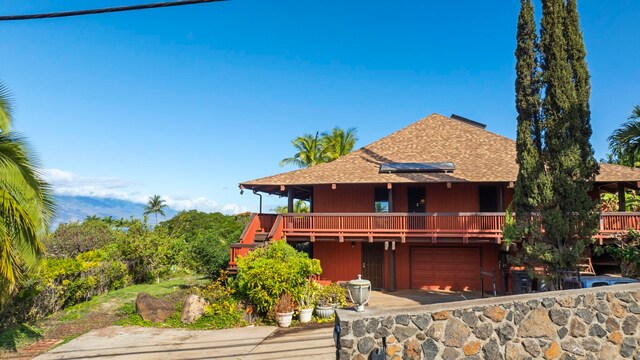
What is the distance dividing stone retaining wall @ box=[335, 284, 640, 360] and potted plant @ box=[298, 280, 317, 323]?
669cm

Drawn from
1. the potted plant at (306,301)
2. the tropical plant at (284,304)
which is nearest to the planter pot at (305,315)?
the potted plant at (306,301)

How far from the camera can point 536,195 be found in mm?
12508

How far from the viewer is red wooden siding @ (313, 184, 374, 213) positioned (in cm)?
1975

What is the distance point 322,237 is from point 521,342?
11650 millimetres

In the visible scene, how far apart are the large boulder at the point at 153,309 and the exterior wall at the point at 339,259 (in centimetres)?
830

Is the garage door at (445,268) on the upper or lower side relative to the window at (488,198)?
lower

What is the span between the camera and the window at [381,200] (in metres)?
19.7

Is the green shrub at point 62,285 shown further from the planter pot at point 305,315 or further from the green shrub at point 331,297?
the green shrub at point 331,297

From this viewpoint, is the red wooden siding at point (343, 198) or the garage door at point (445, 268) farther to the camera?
the red wooden siding at point (343, 198)

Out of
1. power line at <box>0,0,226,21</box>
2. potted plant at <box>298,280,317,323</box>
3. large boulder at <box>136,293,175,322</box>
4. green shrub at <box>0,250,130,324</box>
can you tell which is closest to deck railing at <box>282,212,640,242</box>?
potted plant at <box>298,280,317,323</box>

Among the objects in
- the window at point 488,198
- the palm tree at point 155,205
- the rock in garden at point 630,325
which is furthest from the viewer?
the palm tree at point 155,205

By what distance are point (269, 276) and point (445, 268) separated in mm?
9812

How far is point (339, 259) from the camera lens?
1992 cm

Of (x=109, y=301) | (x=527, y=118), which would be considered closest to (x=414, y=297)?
(x=527, y=118)
